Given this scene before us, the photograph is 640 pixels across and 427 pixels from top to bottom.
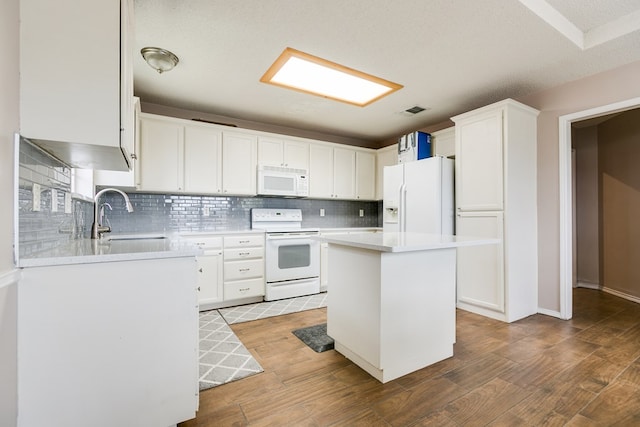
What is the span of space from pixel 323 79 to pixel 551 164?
2.54 metres

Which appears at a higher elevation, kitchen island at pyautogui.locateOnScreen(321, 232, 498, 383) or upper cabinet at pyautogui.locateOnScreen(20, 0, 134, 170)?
upper cabinet at pyautogui.locateOnScreen(20, 0, 134, 170)

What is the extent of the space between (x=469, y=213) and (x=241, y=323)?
268 cm

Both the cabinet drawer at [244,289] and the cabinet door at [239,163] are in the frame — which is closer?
the cabinet drawer at [244,289]

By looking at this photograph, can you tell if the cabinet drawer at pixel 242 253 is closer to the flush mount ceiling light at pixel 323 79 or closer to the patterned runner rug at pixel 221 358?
the patterned runner rug at pixel 221 358

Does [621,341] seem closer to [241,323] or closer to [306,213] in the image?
[241,323]

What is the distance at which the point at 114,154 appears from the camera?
1516 mm

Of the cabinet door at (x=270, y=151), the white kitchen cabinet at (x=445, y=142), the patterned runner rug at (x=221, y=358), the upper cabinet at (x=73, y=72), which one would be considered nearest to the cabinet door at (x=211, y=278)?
the patterned runner rug at (x=221, y=358)

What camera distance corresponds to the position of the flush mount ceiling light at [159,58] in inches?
95.1

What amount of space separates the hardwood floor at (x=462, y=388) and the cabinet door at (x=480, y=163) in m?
1.34

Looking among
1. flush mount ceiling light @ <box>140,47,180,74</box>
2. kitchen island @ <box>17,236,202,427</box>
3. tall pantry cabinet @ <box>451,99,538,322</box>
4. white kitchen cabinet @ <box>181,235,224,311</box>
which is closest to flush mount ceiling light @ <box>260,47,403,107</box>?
flush mount ceiling light @ <box>140,47,180,74</box>

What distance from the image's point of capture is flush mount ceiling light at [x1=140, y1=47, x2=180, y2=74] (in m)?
2.42

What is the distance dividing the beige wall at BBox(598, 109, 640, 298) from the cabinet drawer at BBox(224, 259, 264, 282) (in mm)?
4683

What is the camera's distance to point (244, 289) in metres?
3.54

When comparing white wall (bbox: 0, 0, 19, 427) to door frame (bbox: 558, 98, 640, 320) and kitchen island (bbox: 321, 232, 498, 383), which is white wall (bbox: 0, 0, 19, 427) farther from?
door frame (bbox: 558, 98, 640, 320)
